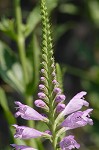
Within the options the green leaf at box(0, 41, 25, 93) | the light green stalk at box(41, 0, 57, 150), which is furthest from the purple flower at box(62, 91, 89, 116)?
the green leaf at box(0, 41, 25, 93)

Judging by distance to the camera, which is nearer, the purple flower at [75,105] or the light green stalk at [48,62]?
the light green stalk at [48,62]

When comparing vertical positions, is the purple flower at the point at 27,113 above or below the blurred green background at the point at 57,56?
below

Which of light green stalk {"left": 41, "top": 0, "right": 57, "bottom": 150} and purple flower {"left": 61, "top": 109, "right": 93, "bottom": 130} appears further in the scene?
purple flower {"left": 61, "top": 109, "right": 93, "bottom": 130}

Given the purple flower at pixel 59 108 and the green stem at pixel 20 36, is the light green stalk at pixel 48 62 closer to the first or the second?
the purple flower at pixel 59 108

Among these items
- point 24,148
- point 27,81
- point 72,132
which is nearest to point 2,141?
point 72,132

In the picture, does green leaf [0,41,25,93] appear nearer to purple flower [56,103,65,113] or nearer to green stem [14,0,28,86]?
green stem [14,0,28,86]

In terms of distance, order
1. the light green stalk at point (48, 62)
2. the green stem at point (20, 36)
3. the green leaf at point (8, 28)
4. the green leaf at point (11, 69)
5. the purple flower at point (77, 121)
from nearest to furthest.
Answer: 1. the light green stalk at point (48, 62)
2. the purple flower at point (77, 121)
3. the green leaf at point (8, 28)
4. the green stem at point (20, 36)
5. the green leaf at point (11, 69)

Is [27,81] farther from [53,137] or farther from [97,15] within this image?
[97,15]

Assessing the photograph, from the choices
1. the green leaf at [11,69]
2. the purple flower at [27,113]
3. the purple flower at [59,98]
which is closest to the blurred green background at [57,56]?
the green leaf at [11,69]

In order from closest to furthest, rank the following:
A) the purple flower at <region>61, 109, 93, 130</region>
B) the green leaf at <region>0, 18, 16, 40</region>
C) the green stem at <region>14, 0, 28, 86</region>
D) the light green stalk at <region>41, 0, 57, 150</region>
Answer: the light green stalk at <region>41, 0, 57, 150</region> → the purple flower at <region>61, 109, 93, 130</region> → the green leaf at <region>0, 18, 16, 40</region> → the green stem at <region>14, 0, 28, 86</region>
